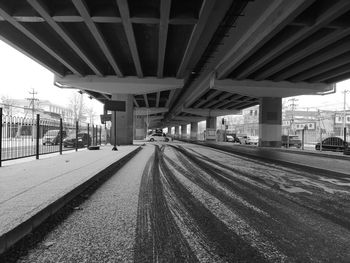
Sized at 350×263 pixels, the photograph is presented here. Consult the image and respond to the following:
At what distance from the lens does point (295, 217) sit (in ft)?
15.5

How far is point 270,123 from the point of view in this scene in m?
31.4

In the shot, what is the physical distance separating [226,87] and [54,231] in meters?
25.7

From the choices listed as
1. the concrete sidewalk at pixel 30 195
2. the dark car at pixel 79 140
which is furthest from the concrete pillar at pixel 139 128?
the concrete sidewalk at pixel 30 195

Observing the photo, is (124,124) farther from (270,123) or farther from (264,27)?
(264,27)

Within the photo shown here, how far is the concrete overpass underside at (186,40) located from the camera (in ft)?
43.0

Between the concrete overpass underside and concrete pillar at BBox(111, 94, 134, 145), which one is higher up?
the concrete overpass underside

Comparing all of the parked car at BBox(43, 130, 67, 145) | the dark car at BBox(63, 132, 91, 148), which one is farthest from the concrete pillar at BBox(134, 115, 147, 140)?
the parked car at BBox(43, 130, 67, 145)

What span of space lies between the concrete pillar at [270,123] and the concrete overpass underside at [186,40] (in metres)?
1.16

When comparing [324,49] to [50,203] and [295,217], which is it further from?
[50,203]

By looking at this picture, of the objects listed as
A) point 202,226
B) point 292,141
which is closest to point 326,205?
point 202,226

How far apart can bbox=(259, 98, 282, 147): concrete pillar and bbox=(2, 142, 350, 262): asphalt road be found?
24.7m

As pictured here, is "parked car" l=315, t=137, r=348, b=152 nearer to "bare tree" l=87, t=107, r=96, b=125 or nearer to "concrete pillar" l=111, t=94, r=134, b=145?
"concrete pillar" l=111, t=94, r=134, b=145

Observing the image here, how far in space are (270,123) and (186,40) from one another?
1793 cm

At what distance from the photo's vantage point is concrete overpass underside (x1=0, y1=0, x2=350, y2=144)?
13.1 meters
